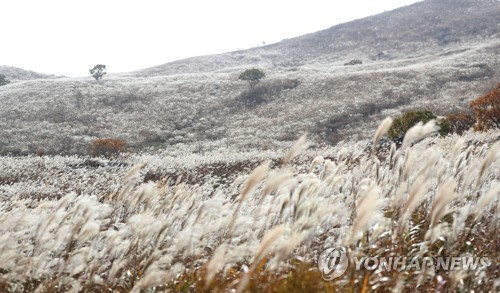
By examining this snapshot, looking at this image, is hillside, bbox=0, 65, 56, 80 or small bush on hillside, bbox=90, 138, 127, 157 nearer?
small bush on hillside, bbox=90, 138, 127, 157

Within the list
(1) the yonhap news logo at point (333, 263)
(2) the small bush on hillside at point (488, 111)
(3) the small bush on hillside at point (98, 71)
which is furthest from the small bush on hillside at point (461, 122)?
(3) the small bush on hillside at point (98, 71)

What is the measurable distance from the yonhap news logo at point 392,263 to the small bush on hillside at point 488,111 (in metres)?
19.5

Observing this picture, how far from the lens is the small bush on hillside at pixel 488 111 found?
21.5 meters

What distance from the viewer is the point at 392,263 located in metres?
3.64

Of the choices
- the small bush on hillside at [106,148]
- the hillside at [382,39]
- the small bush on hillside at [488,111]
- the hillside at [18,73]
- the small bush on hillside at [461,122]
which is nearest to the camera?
the small bush on hillside at [488,111]

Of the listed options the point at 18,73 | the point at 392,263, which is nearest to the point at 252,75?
the point at 392,263

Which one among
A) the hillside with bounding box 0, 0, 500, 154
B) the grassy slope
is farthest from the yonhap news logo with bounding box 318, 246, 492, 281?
the grassy slope

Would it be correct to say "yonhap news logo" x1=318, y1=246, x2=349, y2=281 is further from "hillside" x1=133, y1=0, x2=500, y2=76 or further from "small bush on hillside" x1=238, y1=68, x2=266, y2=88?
"hillside" x1=133, y1=0, x2=500, y2=76

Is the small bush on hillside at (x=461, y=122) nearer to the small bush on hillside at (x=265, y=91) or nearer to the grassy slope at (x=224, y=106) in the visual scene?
the grassy slope at (x=224, y=106)

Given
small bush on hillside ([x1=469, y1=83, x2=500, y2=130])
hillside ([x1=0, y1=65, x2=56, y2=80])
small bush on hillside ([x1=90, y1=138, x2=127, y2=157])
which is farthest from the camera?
hillside ([x1=0, y1=65, x2=56, y2=80])

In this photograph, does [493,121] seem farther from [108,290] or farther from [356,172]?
[108,290]

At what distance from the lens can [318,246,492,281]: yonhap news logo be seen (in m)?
3.37

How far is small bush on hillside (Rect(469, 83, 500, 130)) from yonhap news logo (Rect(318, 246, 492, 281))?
19.5 m

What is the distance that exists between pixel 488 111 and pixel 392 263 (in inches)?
874
